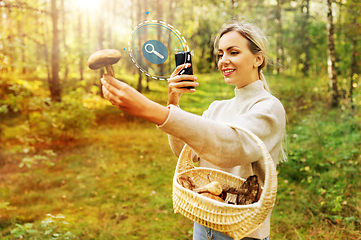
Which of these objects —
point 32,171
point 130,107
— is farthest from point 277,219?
point 32,171

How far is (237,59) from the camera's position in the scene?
125cm

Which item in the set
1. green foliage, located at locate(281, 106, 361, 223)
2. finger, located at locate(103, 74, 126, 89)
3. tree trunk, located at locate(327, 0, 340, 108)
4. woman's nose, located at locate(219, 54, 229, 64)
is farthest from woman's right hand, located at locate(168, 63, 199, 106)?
tree trunk, located at locate(327, 0, 340, 108)

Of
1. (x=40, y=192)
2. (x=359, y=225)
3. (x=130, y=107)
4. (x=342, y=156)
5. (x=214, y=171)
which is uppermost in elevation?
(x=130, y=107)

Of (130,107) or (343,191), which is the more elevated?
(130,107)

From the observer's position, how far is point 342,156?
4145 mm

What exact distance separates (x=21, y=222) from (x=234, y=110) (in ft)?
12.3

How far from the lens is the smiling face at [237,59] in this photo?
1.25 meters

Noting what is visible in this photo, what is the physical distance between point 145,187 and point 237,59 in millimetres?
3970

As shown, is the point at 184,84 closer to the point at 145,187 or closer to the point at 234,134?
the point at 234,134

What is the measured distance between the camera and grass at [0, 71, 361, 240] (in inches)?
126

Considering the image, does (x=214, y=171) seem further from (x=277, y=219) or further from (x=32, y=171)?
(x=32, y=171)

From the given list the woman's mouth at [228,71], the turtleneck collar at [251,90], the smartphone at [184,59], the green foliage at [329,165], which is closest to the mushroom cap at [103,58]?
the smartphone at [184,59]

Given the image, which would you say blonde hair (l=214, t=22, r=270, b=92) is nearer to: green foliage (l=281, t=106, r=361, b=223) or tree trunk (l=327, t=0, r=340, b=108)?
green foliage (l=281, t=106, r=361, b=223)

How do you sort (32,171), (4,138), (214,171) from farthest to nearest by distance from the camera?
1. (4,138)
2. (32,171)
3. (214,171)
